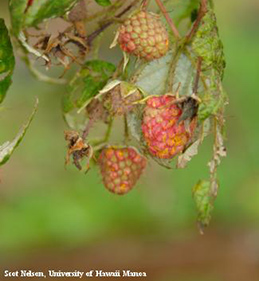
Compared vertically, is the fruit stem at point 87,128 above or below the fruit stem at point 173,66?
below

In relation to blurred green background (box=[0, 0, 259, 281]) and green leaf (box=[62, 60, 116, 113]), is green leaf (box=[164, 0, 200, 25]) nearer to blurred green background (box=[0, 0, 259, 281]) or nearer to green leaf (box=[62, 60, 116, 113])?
green leaf (box=[62, 60, 116, 113])

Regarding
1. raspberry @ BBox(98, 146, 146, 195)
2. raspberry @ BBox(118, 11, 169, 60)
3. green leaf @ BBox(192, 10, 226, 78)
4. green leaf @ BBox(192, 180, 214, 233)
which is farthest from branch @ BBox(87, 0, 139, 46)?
green leaf @ BBox(192, 180, 214, 233)

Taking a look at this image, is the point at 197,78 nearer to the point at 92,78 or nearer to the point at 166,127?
the point at 166,127

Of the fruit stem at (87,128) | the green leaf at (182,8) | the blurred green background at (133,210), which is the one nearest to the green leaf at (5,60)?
the fruit stem at (87,128)

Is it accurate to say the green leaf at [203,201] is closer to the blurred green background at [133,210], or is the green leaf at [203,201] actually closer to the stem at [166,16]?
the stem at [166,16]

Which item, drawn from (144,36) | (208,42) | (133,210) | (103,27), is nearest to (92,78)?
(103,27)

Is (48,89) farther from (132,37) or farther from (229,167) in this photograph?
(132,37)
